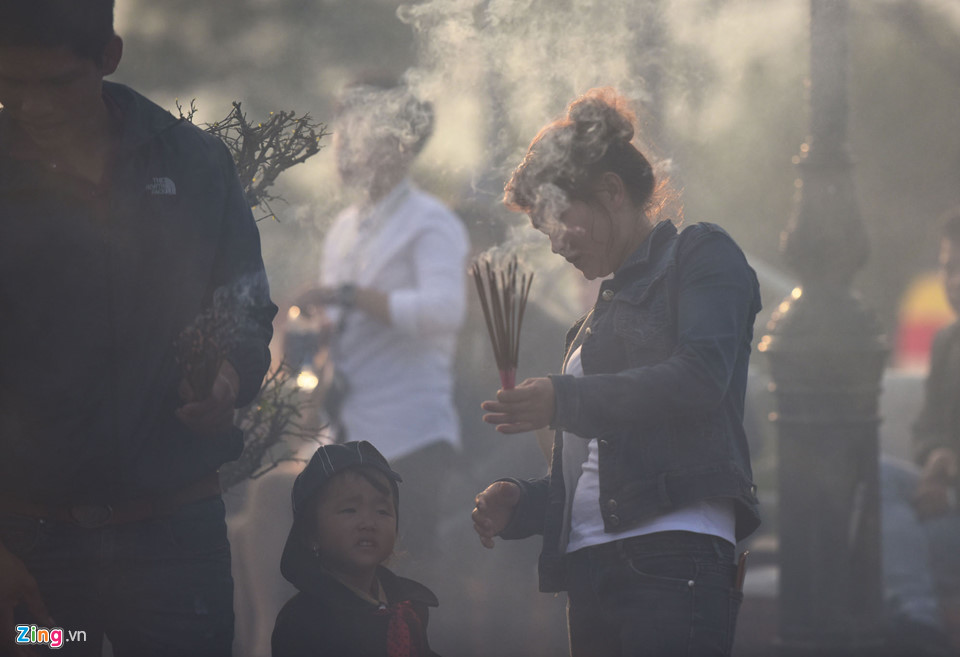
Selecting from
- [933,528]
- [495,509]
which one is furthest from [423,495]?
[933,528]

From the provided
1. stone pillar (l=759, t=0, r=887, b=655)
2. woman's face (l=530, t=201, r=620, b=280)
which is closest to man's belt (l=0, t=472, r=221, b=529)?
woman's face (l=530, t=201, r=620, b=280)

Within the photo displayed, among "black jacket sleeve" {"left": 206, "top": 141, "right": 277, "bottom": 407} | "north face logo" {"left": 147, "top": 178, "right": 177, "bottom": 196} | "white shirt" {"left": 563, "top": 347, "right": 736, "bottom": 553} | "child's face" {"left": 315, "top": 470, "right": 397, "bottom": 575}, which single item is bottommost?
"white shirt" {"left": 563, "top": 347, "right": 736, "bottom": 553}

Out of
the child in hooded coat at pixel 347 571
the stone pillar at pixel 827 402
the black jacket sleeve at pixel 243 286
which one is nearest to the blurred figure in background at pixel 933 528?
the stone pillar at pixel 827 402

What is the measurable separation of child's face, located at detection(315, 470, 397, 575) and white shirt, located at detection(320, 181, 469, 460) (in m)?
1.55

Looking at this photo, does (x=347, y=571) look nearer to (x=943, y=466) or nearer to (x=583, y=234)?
(x=583, y=234)

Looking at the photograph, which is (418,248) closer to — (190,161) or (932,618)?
(190,161)

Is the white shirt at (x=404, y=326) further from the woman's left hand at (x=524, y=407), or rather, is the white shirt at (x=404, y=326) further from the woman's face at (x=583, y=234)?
the woman's left hand at (x=524, y=407)

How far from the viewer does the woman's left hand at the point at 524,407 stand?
2.65 m

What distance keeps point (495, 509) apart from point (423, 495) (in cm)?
199

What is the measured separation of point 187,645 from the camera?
2.73 metres

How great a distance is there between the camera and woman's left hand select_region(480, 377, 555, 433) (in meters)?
2.65

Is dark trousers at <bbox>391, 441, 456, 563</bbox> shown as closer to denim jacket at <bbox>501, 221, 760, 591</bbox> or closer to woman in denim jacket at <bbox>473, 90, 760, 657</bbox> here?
woman in denim jacket at <bbox>473, 90, 760, 657</bbox>

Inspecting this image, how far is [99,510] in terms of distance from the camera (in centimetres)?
269

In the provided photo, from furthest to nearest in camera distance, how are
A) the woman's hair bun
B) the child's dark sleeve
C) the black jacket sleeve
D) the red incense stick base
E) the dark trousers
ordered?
1. the dark trousers
2. the child's dark sleeve
3. the woman's hair bun
4. the black jacket sleeve
5. the red incense stick base
